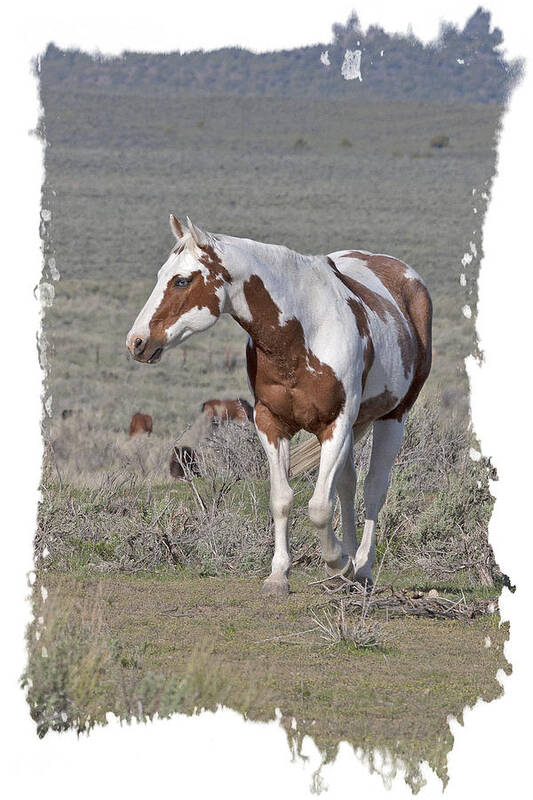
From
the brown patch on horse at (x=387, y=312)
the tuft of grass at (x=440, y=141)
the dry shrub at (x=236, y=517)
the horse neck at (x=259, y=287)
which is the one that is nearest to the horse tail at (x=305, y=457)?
the dry shrub at (x=236, y=517)

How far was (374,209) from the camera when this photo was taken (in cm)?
4947

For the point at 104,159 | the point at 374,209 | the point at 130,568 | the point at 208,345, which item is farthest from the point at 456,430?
the point at 104,159

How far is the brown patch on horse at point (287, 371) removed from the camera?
7355mm

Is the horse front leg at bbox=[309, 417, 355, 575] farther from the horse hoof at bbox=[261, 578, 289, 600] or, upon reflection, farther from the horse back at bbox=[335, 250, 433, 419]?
the horse back at bbox=[335, 250, 433, 419]

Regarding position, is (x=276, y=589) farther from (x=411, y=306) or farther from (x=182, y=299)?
(x=411, y=306)

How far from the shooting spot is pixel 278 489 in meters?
7.82

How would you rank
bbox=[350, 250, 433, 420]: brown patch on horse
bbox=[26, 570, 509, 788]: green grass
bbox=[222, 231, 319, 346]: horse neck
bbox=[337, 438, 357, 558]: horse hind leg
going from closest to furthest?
bbox=[26, 570, 509, 788]: green grass
bbox=[222, 231, 319, 346]: horse neck
bbox=[337, 438, 357, 558]: horse hind leg
bbox=[350, 250, 433, 420]: brown patch on horse

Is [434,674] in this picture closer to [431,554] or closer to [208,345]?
[431,554]

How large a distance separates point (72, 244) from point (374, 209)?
1324 cm

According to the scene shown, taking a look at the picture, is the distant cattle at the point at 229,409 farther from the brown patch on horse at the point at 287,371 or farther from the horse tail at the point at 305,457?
the brown patch on horse at the point at 287,371

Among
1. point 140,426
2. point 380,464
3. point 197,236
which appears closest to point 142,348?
point 197,236

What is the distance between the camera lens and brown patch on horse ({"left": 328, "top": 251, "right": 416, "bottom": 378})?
823cm

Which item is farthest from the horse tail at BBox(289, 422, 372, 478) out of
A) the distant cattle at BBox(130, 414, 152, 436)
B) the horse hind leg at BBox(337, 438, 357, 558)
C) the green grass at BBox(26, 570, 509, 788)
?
the distant cattle at BBox(130, 414, 152, 436)

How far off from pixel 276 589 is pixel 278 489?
623 mm
